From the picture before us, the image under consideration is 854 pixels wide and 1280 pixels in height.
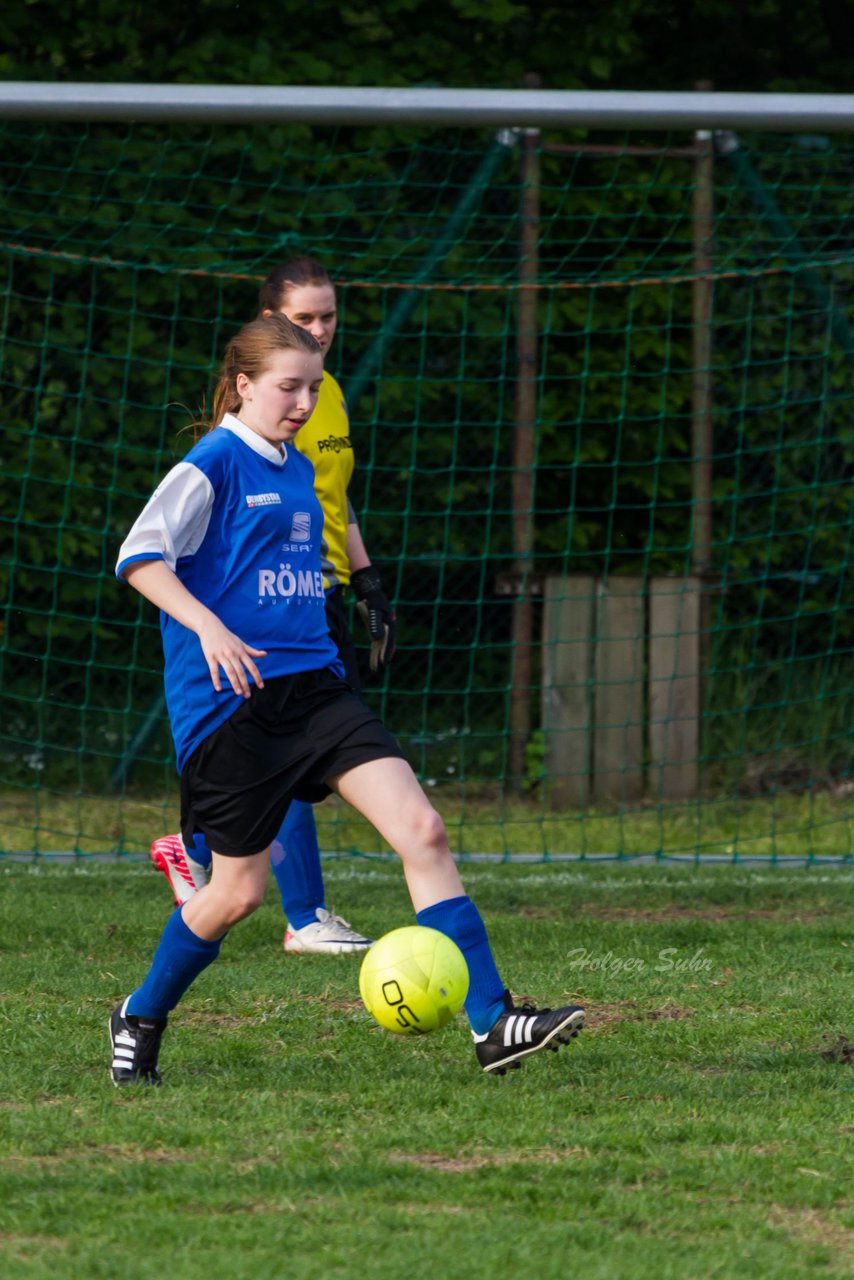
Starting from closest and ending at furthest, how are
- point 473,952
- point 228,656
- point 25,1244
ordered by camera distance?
1. point 25,1244
2. point 228,656
3. point 473,952

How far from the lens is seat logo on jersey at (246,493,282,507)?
3.71 meters

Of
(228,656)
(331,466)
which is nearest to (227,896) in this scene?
(228,656)

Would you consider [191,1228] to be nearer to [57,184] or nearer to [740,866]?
[740,866]

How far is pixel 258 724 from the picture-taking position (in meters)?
3.67

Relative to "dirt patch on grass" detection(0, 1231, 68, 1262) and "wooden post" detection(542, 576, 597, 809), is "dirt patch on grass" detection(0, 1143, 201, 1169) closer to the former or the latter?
"dirt patch on grass" detection(0, 1231, 68, 1262)

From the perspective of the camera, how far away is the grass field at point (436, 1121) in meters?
2.69

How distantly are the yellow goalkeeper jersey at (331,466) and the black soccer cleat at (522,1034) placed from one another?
1697 millimetres

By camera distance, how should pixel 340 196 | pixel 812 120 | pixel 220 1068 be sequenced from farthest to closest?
pixel 340 196, pixel 812 120, pixel 220 1068

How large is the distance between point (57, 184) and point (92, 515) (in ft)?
5.14

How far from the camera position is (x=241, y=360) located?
385cm

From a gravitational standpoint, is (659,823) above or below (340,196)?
below

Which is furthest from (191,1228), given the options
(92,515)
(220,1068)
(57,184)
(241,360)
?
(57,184)

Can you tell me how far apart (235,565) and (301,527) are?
0.18 m

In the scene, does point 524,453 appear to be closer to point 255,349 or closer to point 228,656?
point 255,349
